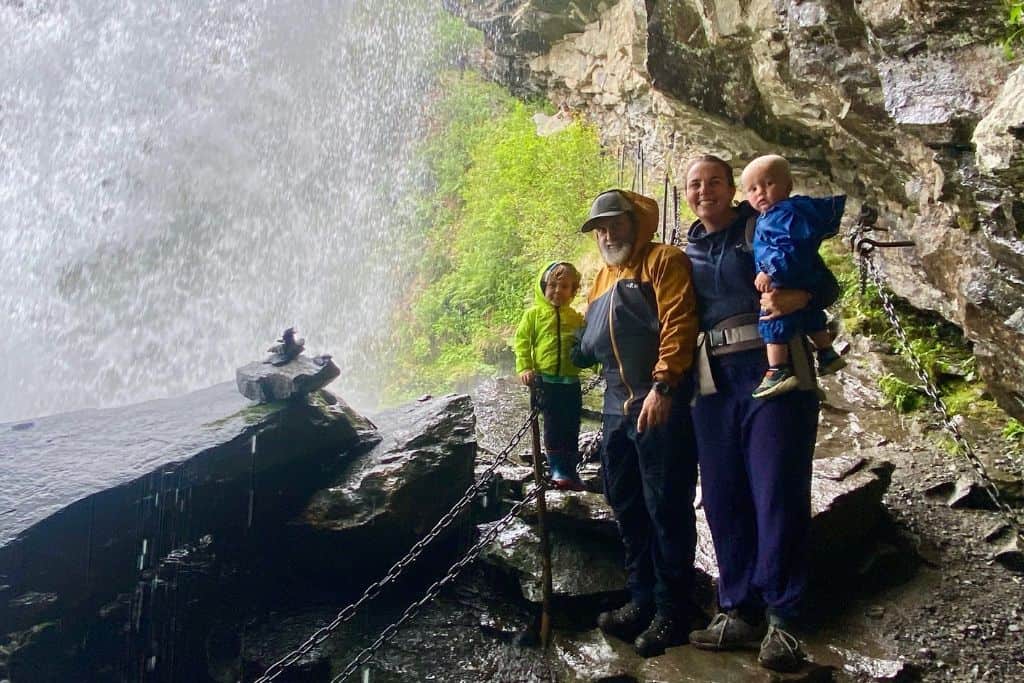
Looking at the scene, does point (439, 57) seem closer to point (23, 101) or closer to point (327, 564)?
Result: point (23, 101)

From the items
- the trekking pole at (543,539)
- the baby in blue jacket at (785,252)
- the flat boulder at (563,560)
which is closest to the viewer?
the baby in blue jacket at (785,252)

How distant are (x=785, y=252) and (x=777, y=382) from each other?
1.72 feet

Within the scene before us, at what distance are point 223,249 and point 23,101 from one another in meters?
5.54

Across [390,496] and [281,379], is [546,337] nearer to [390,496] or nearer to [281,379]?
[390,496]

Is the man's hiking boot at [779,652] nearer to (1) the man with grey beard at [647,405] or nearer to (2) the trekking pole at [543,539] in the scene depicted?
(1) the man with grey beard at [647,405]

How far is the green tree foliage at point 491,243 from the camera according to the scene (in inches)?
552

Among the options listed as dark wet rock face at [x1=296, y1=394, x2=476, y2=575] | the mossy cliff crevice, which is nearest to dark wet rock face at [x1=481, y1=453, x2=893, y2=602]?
dark wet rock face at [x1=296, y1=394, x2=476, y2=575]

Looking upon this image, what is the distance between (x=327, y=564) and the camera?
5359 millimetres

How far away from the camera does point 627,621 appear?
344 centimetres

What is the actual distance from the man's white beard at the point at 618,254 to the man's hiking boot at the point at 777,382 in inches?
34.7

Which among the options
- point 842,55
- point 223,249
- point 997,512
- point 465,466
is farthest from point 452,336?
point 997,512

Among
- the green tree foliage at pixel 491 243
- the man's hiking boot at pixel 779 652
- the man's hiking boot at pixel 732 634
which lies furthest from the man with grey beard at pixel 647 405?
the green tree foliage at pixel 491 243

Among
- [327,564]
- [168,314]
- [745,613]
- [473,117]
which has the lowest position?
[327,564]

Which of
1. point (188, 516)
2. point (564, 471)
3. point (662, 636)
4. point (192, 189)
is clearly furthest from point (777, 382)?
point (192, 189)
